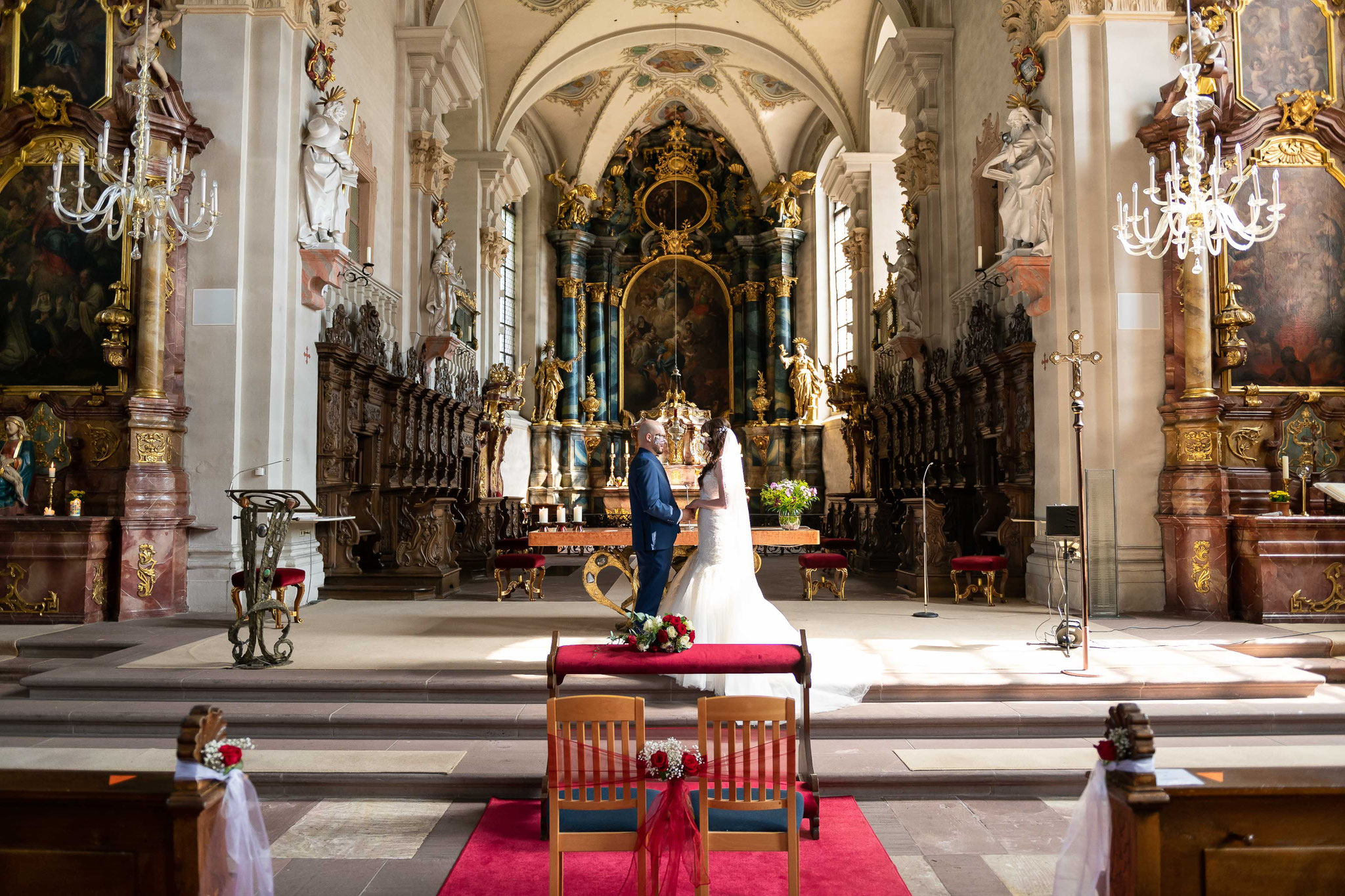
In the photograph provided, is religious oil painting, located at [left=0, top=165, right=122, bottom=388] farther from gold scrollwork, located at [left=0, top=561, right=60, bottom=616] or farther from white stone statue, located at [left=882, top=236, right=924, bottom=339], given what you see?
white stone statue, located at [left=882, top=236, right=924, bottom=339]

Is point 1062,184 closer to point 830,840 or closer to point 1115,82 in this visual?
point 1115,82

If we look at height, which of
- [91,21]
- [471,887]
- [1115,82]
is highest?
[91,21]

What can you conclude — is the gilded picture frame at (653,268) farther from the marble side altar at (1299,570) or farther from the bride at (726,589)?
the bride at (726,589)

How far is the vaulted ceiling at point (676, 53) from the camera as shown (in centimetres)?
1845

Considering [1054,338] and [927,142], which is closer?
[1054,338]

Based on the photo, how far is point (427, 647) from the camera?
7320 mm

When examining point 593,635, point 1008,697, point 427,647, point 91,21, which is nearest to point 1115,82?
point 1008,697

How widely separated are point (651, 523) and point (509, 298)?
18.5 metres

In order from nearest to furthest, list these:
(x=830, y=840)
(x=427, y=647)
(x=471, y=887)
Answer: (x=471, y=887), (x=830, y=840), (x=427, y=647)

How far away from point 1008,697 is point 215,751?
4794 mm

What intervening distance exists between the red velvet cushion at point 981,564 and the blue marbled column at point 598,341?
622 inches

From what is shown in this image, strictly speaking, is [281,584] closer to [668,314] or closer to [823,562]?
[823,562]

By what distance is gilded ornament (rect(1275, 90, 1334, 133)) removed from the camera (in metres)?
9.23

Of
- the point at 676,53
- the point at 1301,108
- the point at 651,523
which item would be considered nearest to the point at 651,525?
the point at 651,523
